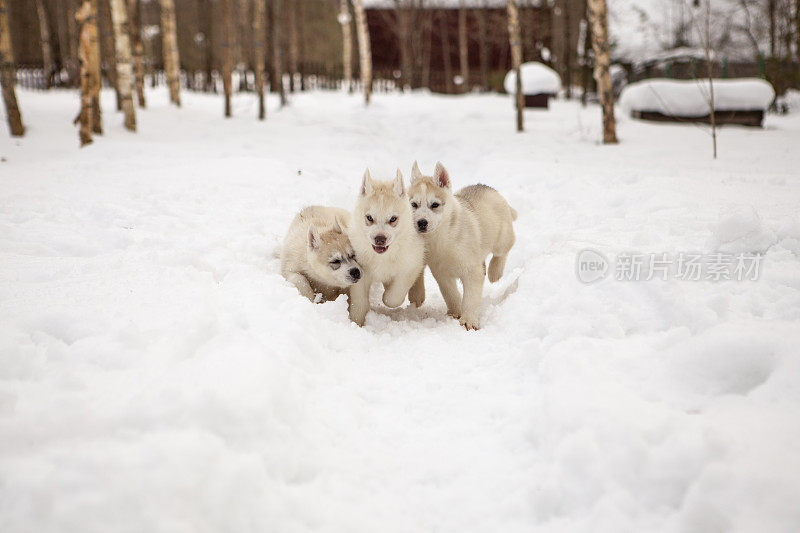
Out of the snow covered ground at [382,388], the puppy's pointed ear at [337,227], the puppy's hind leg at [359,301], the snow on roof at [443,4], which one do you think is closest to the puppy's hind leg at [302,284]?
the snow covered ground at [382,388]

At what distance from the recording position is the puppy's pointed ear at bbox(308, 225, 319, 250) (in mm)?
4781

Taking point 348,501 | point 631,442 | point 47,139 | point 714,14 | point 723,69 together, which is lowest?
point 348,501

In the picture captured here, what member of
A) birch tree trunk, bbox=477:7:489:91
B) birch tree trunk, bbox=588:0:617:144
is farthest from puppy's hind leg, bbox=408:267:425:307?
birch tree trunk, bbox=477:7:489:91

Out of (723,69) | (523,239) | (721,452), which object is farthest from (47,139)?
(723,69)

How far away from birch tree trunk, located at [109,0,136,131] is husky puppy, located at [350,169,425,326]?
1118cm

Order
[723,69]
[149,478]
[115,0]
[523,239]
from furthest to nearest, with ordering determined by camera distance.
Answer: [723,69], [115,0], [523,239], [149,478]

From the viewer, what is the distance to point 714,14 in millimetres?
22594

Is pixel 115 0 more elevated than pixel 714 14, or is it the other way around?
pixel 714 14

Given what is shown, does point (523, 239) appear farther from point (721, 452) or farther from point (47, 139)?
point (47, 139)

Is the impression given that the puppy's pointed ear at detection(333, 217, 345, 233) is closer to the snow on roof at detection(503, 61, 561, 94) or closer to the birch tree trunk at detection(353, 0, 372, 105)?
the snow on roof at detection(503, 61, 561, 94)

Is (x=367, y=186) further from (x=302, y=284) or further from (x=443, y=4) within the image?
(x=443, y=4)

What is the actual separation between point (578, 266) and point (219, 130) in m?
12.9

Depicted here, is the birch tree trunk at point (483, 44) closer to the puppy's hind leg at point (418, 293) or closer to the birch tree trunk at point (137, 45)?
the birch tree trunk at point (137, 45)

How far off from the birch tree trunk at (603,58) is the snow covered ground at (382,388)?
637 cm
